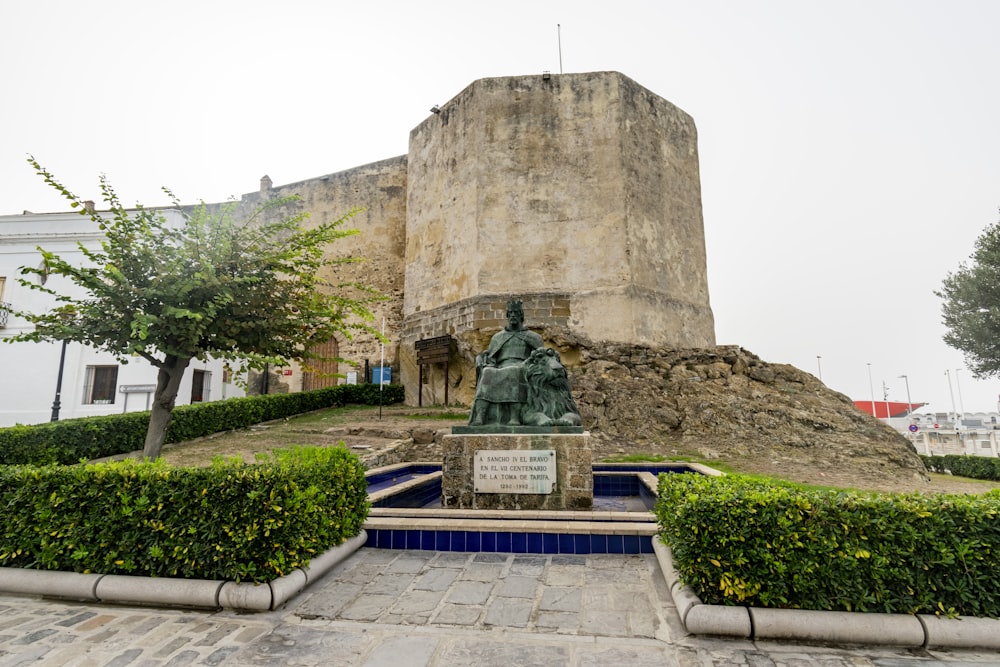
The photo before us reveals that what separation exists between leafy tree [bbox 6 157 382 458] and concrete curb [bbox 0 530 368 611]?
312cm

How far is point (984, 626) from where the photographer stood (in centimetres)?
290

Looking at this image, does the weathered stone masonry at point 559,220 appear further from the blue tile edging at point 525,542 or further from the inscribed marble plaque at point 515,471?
the blue tile edging at point 525,542

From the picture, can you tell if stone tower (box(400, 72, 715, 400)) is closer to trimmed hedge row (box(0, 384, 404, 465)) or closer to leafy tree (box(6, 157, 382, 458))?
trimmed hedge row (box(0, 384, 404, 465))

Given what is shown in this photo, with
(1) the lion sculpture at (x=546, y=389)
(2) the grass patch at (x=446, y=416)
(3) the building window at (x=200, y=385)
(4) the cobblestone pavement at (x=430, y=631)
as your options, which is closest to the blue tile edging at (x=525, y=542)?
(4) the cobblestone pavement at (x=430, y=631)

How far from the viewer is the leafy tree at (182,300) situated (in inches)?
271

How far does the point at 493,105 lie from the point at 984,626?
16527 millimetres

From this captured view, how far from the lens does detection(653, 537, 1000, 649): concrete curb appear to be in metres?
2.89

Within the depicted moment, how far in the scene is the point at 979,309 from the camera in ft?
69.0

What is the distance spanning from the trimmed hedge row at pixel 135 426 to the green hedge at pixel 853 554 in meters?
4.95

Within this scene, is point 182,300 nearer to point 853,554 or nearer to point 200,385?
point 853,554

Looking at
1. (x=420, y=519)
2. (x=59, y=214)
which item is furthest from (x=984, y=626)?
(x=59, y=214)

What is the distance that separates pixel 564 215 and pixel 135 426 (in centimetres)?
1214

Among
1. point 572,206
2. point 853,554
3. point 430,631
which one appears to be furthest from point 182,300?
point 572,206

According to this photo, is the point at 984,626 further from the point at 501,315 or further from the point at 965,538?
the point at 501,315
